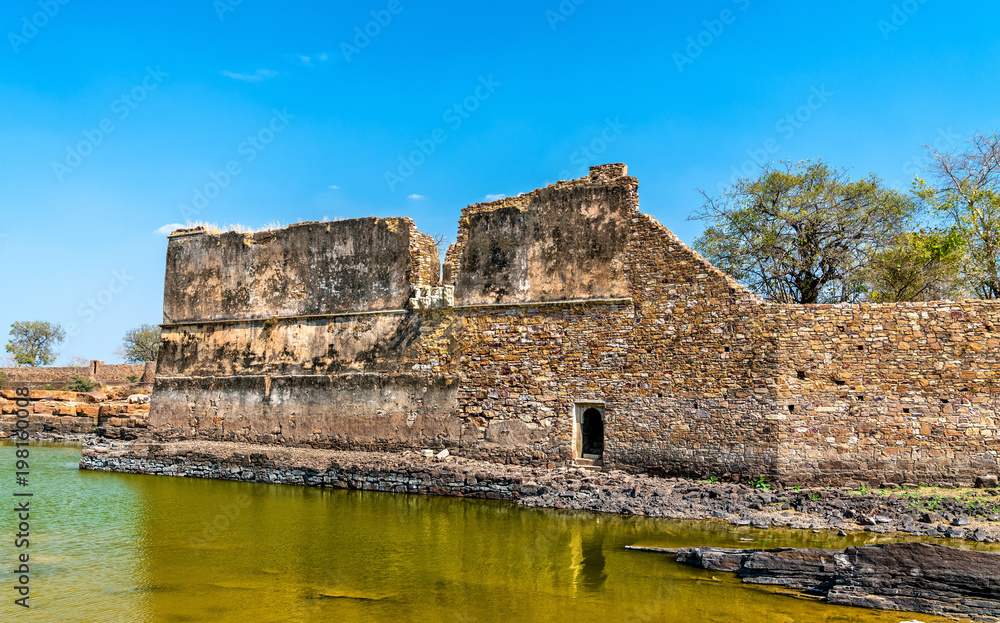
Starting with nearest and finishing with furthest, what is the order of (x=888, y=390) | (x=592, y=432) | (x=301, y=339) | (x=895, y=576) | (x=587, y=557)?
1. (x=895, y=576)
2. (x=587, y=557)
3. (x=888, y=390)
4. (x=592, y=432)
5. (x=301, y=339)

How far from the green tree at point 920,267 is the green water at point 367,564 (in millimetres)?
9137

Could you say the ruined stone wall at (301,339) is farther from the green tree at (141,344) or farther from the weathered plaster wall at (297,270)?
the green tree at (141,344)

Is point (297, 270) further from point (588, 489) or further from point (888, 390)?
point (888, 390)

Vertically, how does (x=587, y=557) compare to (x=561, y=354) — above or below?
below

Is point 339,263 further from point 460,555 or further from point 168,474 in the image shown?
point 460,555

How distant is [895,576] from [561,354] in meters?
7.67

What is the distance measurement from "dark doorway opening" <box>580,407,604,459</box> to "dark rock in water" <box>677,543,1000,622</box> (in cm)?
605

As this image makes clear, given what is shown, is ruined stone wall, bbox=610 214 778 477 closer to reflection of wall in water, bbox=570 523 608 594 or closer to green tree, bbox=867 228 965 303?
reflection of wall in water, bbox=570 523 608 594

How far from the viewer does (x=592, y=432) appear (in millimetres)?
14656

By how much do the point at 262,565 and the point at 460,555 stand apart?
252 cm

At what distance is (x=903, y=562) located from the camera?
7.70m

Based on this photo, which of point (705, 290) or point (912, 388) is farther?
point (705, 290)

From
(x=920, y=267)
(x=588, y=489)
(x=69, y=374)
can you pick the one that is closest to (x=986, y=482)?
(x=588, y=489)

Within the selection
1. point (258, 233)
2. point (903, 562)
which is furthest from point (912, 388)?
point (258, 233)
